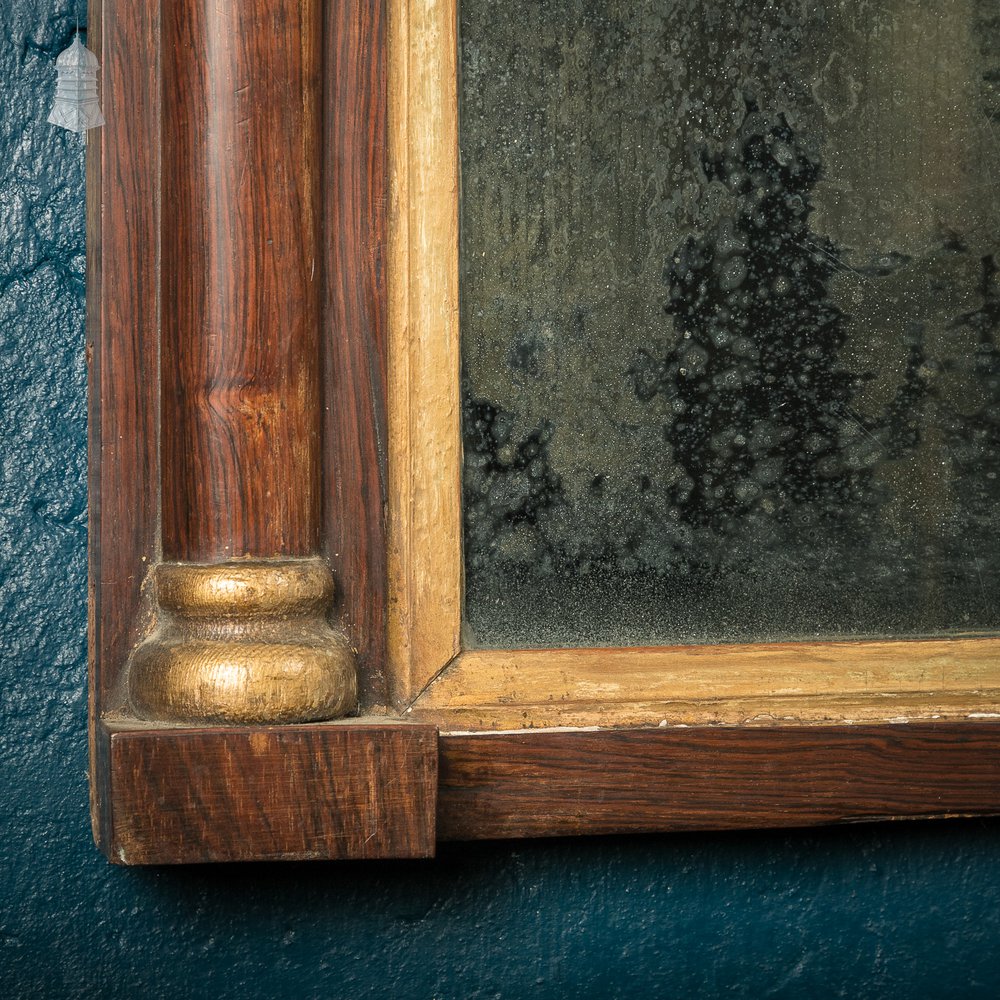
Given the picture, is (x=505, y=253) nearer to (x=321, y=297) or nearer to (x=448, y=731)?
(x=321, y=297)

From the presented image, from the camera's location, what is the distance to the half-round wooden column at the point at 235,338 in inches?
33.4

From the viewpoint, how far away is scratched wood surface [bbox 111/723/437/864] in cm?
79

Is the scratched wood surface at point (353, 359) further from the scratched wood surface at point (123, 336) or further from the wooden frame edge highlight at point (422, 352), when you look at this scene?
the scratched wood surface at point (123, 336)

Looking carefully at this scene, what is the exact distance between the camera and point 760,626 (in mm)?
984

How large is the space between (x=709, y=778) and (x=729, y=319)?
0.40m

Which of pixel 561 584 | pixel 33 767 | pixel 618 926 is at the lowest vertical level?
pixel 618 926

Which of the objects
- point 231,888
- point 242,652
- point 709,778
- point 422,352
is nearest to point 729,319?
point 422,352

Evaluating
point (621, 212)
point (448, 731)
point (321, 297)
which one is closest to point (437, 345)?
point (321, 297)

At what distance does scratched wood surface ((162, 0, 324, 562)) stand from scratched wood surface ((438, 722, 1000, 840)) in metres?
0.25

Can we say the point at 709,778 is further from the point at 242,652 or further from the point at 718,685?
the point at 242,652

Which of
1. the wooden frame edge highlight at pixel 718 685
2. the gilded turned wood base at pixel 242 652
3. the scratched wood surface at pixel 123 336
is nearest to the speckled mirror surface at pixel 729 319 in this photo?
the wooden frame edge highlight at pixel 718 685

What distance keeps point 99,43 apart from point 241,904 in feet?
2.32

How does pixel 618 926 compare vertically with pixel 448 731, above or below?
below

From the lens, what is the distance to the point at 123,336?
2.89ft
